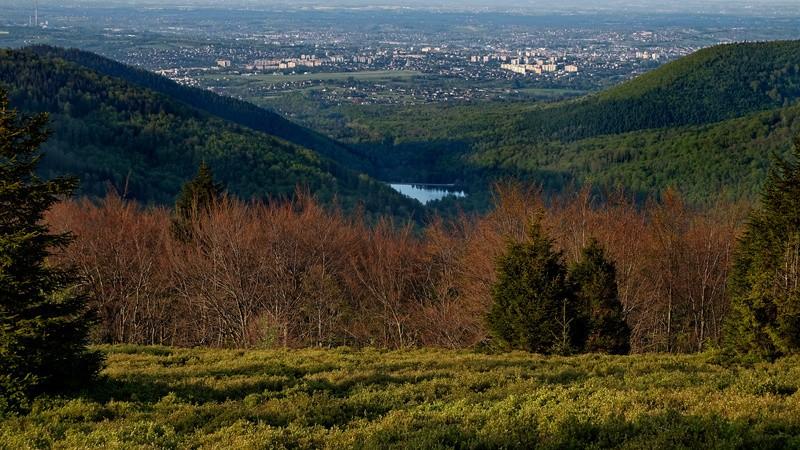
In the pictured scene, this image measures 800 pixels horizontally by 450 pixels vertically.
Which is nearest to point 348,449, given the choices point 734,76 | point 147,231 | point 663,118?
point 147,231

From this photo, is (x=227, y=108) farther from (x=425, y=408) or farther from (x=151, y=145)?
(x=425, y=408)

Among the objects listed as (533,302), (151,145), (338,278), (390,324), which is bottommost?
(390,324)

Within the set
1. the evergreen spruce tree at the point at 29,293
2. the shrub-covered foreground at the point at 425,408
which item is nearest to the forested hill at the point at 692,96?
the shrub-covered foreground at the point at 425,408

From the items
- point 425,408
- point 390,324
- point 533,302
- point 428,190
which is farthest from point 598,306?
point 428,190

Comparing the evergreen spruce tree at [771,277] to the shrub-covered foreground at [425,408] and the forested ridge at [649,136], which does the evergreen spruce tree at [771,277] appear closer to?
the shrub-covered foreground at [425,408]

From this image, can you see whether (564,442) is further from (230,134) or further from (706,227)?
(230,134)

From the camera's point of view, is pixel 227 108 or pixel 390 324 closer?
pixel 390 324

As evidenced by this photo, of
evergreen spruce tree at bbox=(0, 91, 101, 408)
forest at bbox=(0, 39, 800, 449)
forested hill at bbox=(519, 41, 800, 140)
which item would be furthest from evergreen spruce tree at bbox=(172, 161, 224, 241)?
forested hill at bbox=(519, 41, 800, 140)
